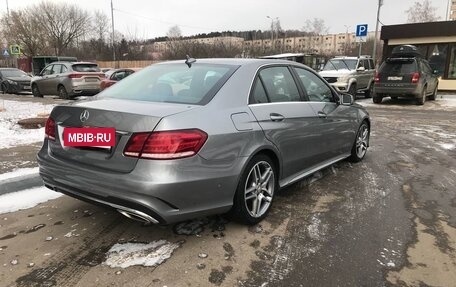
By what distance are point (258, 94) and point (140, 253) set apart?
5.84ft

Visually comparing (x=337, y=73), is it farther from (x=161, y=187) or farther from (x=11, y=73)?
(x=11, y=73)

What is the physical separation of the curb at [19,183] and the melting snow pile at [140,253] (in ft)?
6.87

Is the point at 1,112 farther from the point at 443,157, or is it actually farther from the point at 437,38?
the point at 437,38

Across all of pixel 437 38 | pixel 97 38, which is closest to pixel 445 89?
pixel 437 38

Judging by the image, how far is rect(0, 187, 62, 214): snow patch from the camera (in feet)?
14.3

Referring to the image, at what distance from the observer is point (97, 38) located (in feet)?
213

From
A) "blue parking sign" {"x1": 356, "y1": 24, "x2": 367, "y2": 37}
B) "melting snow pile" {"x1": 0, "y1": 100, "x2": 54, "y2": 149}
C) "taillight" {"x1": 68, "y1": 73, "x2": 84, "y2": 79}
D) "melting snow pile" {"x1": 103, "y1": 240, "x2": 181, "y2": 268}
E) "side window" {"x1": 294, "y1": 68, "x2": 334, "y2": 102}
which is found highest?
"blue parking sign" {"x1": 356, "y1": 24, "x2": 367, "y2": 37}

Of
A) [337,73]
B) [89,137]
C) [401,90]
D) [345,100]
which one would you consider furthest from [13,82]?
[89,137]

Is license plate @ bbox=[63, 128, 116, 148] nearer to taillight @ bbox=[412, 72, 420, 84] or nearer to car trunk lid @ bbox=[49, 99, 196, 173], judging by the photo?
car trunk lid @ bbox=[49, 99, 196, 173]

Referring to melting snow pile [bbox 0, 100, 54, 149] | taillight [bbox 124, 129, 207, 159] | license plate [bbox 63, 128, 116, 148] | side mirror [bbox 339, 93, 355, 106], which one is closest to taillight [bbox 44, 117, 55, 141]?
license plate [bbox 63, 128, 116, 148]

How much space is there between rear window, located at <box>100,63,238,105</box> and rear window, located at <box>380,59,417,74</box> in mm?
12906

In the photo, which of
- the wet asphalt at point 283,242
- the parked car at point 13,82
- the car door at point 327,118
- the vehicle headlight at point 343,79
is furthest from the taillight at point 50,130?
the parked car at point 13,82

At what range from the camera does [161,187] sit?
10.0 feet

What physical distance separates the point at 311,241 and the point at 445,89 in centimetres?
2028
